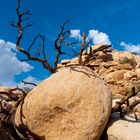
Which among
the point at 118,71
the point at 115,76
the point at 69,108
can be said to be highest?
the point at 118,71

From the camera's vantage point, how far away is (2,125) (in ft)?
26.2

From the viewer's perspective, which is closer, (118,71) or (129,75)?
(129,75)

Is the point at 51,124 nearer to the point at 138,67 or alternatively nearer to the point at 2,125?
the point at 2,125

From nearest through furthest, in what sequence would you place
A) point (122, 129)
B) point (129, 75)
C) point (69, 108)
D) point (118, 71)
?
point (122, 129), point (69, 108), point (129, 75), point (118, 71)

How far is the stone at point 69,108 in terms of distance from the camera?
741 cm

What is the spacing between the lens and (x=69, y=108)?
24.8 feet

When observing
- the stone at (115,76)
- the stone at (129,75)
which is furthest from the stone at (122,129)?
the stone at (129,75)

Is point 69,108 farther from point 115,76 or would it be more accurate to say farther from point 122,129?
point 115,76

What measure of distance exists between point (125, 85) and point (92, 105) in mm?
19051

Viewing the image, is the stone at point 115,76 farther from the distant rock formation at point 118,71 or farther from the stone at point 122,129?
the stone at point 122,129

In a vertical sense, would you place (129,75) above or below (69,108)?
above

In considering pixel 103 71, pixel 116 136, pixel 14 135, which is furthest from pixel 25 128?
pixel 103 71

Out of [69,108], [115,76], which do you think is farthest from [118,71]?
[69,108]

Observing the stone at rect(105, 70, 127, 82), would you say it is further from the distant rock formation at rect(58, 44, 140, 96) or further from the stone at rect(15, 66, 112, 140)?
the stone at rect(15, 66, 112, 140)
